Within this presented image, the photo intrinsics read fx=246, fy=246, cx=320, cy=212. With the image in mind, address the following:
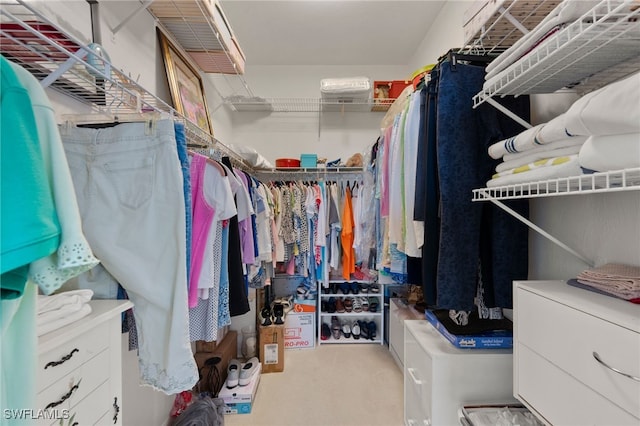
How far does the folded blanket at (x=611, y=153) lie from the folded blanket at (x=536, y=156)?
10 cm

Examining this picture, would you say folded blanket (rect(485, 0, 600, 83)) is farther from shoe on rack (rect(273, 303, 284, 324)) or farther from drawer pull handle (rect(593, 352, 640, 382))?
shoe on rack (rect(273, 303, 284, 324))

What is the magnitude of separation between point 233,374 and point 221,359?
16 cm

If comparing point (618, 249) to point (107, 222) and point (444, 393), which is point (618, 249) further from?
point (107, 222)

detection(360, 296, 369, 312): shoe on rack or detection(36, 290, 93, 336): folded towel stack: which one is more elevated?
detection(36, 290, 93, 336): folded towel stack

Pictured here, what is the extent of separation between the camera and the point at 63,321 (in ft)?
1.81

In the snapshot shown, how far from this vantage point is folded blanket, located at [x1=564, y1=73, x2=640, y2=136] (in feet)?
1.49

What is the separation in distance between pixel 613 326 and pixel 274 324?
2.12 meters

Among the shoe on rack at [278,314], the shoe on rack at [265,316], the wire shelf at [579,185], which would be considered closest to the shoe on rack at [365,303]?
the shoe on rack at [278,314]

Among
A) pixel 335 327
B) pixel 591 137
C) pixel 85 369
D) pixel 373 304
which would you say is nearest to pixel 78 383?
pixel 85 369

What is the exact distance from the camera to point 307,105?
2.80m

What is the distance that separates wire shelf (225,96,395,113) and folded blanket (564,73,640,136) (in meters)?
2.20

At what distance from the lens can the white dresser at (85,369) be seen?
19.9 inches

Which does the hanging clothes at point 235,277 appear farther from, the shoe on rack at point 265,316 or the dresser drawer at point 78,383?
the shoe on rack at point 265,316

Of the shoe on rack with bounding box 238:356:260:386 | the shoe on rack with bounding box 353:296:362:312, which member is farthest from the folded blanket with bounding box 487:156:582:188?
the shoe on rack with bounding box 353:296:362:312
